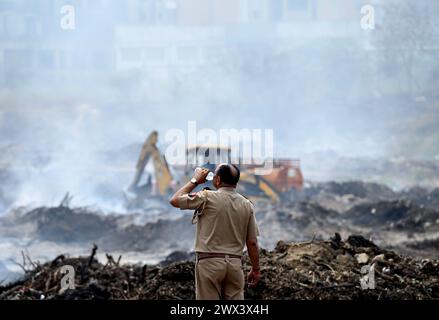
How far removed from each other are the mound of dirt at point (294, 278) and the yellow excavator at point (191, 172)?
9.56 m

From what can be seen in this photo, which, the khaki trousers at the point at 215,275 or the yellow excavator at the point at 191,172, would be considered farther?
the yellow excavator at the point at 191,172

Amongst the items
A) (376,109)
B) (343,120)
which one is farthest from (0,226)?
(376,109)

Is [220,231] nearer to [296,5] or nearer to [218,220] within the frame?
[218,220]

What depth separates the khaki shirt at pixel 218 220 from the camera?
15.5 ft

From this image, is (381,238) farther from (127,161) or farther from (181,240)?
(127,161)

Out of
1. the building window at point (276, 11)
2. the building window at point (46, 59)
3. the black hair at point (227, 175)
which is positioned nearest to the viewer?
the black hair at point (227, 175)

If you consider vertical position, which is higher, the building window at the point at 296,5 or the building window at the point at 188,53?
the building window at the point at 296,5

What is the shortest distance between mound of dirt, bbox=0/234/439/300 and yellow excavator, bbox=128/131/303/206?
9.56m

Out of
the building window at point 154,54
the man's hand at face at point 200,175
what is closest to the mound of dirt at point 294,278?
the man's hand at face at point 200,175

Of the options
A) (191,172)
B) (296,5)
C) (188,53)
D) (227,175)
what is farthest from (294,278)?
(296,5)

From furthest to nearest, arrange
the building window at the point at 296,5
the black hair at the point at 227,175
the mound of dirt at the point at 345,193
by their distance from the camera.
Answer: the building window at the point at 296,5
the mound of dirt at the point at 345,193
the black hair at the point at 227,175

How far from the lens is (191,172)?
18344 mm

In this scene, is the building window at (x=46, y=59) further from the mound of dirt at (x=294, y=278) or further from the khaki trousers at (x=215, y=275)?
the khaki trousers at (x=215, y=275)

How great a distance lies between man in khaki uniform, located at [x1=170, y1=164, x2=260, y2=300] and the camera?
4.71 m
